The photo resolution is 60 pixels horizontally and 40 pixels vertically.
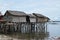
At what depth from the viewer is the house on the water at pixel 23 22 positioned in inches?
1620

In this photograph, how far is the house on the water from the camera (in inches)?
1620

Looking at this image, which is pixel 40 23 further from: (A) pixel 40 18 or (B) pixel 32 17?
(B) pixel 32 17

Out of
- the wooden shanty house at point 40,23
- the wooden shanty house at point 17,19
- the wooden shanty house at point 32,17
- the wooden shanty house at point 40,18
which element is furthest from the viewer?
the wooden shanty house at point 40,23

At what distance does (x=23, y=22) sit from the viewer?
42.6m

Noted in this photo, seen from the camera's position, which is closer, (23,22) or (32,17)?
(23,22)

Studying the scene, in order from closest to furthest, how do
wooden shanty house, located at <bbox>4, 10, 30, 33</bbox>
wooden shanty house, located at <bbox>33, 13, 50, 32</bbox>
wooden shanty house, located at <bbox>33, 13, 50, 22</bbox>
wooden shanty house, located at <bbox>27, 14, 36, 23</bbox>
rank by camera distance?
1. wooden shanty house, located at <bbox>4, 10, 30, 33</bbox>
2. wooden shanty house, located at <bbox>27, 14, 36, 23</bbox>
3. wooden shanty house, located at <bbox>33, 13, 50, 22</bbox>
4. wooden shanty house, located at <bbox>33, 13, 50, 32</bbox>

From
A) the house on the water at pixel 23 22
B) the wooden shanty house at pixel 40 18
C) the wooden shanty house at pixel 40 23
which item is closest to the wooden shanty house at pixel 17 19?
the house on the water at pixel 23 22

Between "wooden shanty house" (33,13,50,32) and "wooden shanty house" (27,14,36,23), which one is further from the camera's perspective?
"wooden shanty house" (33,13,50,32)

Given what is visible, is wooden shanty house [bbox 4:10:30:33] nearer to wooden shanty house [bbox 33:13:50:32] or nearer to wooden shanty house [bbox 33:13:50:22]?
wooden shanty house [bbox 33:13:50:22]

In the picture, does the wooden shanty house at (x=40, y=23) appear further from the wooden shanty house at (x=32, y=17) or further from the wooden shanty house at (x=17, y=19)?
the wooden shanty house at (x=17, y=19)

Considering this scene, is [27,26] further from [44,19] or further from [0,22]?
[0,22]

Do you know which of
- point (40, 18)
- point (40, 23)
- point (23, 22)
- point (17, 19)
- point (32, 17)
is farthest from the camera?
point (40, 23)

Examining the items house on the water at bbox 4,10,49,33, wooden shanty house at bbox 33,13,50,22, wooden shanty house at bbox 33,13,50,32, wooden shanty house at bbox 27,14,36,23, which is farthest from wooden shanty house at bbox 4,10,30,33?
wooden shanty house at bbox 33,13,50,32

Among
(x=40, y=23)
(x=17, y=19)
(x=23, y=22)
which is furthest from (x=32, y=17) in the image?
(x=17, y=19)
